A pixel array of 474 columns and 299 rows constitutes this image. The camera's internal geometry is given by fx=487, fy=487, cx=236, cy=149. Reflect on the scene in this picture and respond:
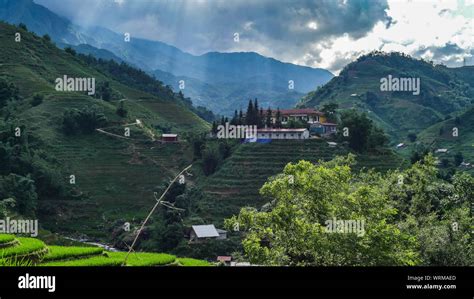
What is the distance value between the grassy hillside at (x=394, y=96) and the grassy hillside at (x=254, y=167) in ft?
206

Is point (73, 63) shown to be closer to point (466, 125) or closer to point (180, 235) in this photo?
point (180, 235)

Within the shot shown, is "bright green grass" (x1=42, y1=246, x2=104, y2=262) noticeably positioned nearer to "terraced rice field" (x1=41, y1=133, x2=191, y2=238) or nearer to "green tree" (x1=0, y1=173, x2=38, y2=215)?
"green tree" (x1=0, y1=173, x2=38, y2=215)

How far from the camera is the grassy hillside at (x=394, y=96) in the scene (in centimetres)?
13938

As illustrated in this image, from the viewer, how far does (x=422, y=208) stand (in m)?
32.6

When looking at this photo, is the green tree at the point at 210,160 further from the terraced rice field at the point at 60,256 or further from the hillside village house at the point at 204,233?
the terraced rice field at the point at 60,256

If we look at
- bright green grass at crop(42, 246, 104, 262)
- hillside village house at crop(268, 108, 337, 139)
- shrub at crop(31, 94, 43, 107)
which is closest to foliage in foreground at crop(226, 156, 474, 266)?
bright green grass at crop(42, 246, 104, 262)

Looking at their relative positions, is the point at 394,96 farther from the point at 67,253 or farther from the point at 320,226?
the point at 67,253

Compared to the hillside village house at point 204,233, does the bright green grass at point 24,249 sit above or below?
above

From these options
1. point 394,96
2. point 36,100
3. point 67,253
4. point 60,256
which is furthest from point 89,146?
point 394,96

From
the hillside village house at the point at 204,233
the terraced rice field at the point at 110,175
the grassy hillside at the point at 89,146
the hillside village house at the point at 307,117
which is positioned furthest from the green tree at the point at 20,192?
the hillside village house at the point at 307,117

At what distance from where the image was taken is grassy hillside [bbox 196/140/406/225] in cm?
5919

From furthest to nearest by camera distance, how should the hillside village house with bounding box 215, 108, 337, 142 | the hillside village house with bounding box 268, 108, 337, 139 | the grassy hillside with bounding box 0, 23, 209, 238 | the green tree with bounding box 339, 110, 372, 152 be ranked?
the hillside village house with bounding box 268, 108, 337, 139, the hillside village house with bounding box 215, 108, 337, 142, the green tree with bounding box 339, 110, 372, 152, the grassy hillside with bounding box 0, 23, 209, 238

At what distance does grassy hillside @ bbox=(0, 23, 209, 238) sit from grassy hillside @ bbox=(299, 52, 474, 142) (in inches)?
2572

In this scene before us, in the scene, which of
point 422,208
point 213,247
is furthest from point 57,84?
point 422,208
